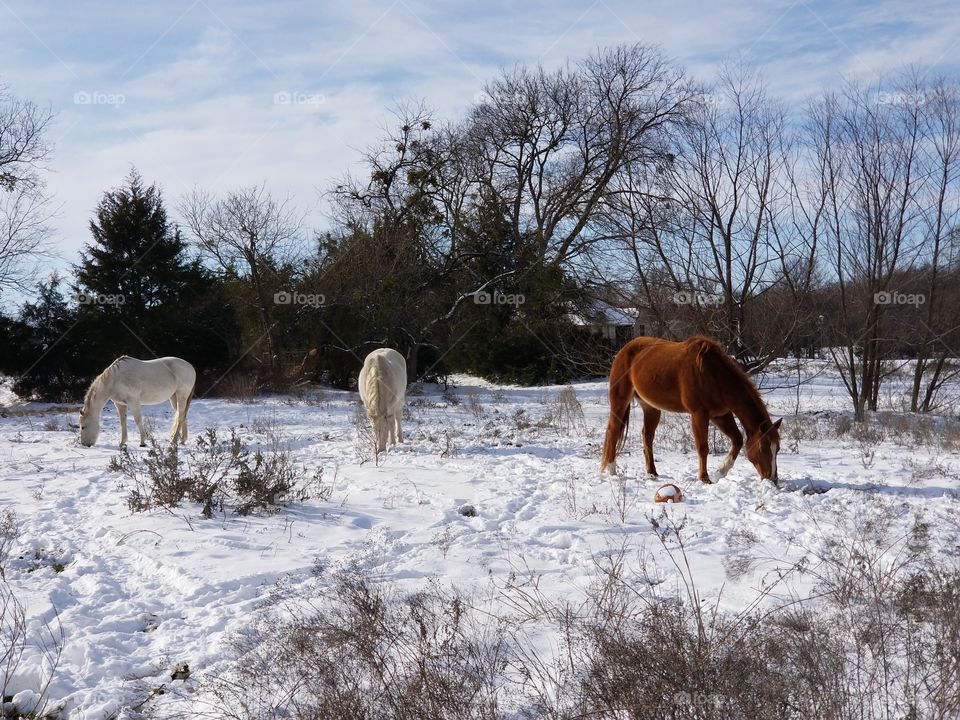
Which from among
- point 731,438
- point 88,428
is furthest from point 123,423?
point 731,438

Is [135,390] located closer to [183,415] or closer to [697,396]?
[183,415]

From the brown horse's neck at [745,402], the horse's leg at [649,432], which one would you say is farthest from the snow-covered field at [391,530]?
the brown horse's neck at [745,402]

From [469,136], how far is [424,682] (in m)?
28.9

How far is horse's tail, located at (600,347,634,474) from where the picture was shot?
7.95 m

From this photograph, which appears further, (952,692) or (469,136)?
(469,136)

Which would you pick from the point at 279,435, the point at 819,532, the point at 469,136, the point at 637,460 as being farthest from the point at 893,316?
the point at 469,136

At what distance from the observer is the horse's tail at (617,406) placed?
7.95 meters

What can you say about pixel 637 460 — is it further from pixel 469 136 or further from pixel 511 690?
pixel 469 136

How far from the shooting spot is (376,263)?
2358 cm

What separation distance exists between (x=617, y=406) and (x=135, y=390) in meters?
8.42

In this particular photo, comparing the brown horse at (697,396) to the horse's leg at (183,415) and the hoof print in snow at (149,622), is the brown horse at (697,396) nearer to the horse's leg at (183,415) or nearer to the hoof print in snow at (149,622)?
the hoof print in snow at (149,622)

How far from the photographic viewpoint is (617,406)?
8188mm

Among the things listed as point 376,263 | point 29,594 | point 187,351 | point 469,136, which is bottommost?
point 29,594

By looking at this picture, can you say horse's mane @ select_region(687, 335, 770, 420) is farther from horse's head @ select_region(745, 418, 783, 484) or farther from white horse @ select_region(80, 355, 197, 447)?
white horse @ select_region(80, 355, 197, 447)
